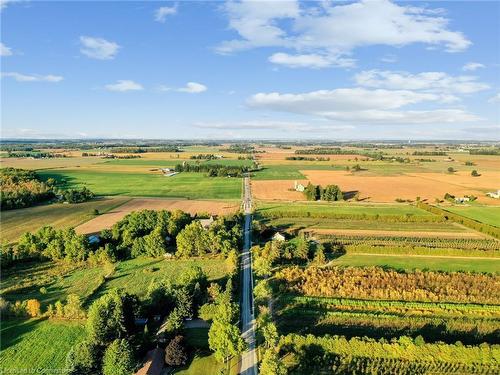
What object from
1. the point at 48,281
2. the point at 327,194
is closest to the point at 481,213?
the point at 327,194

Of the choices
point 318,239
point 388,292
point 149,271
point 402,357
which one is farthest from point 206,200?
point 402,357

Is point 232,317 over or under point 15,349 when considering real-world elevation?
over

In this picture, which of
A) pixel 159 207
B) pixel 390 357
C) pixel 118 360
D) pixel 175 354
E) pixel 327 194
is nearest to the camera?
pixel 118 360

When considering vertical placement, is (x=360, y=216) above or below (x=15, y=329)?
above

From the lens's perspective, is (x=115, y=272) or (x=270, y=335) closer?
(x=270, y=335)

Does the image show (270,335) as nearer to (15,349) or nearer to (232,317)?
(232,317)

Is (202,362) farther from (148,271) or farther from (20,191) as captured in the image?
(20,191)
